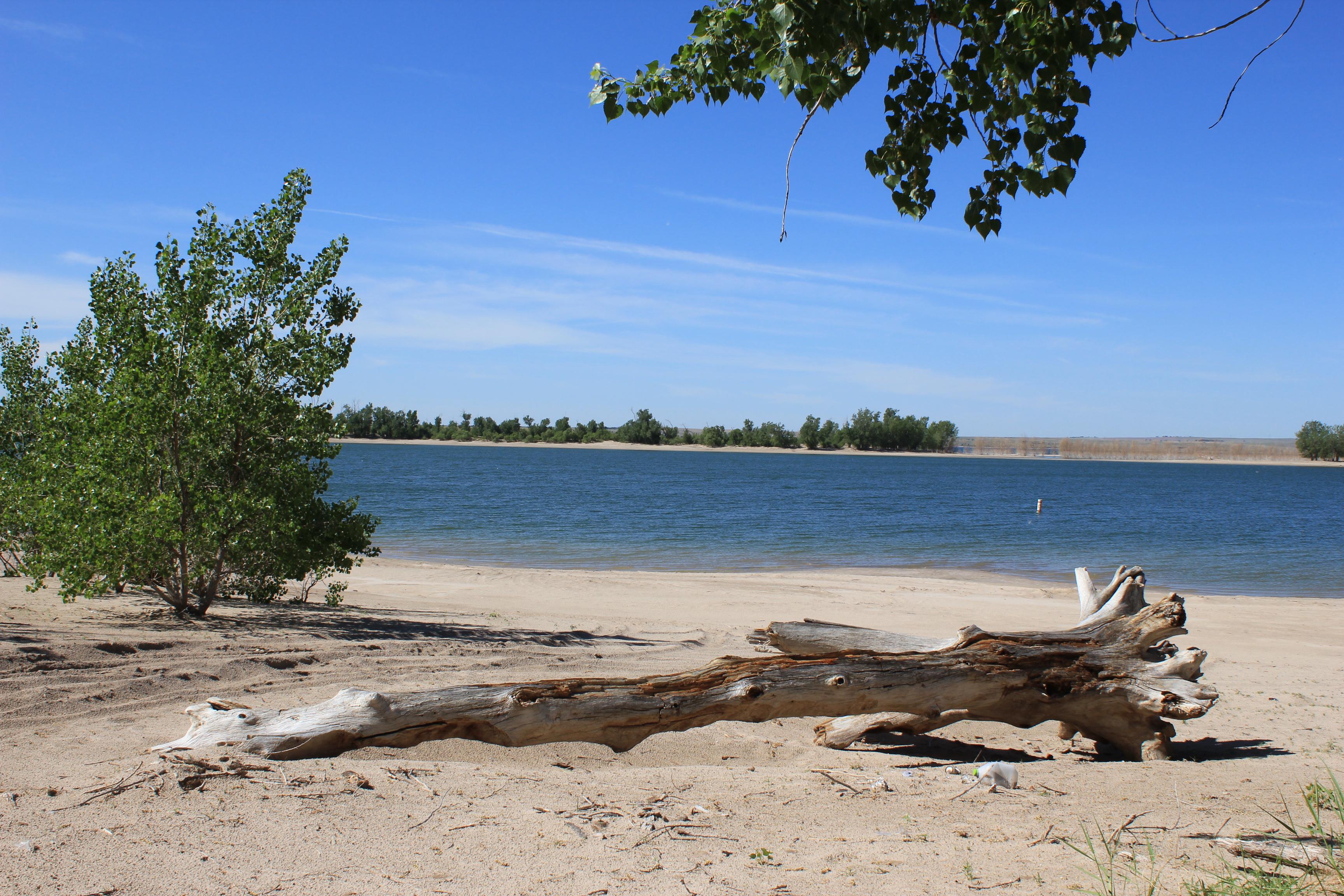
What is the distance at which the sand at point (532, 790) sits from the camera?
142 inches

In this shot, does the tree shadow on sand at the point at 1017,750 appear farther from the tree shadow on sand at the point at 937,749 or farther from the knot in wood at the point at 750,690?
the knot in wood at the point at 750,690

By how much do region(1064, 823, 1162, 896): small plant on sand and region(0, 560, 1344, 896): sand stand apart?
0.25 ft

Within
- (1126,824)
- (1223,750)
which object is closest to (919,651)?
(1126,824)

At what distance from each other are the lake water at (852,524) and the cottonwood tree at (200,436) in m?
13.0

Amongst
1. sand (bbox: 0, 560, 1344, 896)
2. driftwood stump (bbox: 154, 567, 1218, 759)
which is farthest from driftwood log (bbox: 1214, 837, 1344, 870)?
driftwood stump (bbox: 154, 567, 1218, 759)

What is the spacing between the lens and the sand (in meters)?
3.60

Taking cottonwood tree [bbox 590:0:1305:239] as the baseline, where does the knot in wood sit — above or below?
below

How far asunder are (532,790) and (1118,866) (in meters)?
2.96

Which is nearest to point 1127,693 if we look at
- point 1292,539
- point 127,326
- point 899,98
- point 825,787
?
point 825,787

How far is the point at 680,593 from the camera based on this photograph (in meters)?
15.8

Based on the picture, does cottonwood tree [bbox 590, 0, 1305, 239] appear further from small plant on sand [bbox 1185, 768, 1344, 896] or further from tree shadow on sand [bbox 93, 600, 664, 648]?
tree shadow on sand [bbox 93, 600, 664, 648]

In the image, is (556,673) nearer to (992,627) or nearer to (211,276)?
(211,276)

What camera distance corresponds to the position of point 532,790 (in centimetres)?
474

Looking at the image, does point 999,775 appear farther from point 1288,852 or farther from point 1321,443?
point 1321,443
